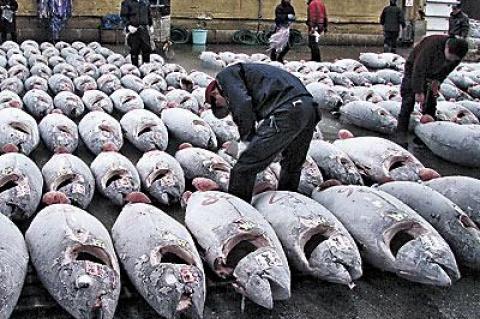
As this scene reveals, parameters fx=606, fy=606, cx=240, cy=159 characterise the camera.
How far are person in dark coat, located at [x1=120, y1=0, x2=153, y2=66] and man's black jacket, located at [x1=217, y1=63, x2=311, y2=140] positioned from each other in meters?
6.02

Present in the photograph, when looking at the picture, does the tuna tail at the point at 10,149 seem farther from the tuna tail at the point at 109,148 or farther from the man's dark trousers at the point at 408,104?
the man's dark trousers at the point at 408,104

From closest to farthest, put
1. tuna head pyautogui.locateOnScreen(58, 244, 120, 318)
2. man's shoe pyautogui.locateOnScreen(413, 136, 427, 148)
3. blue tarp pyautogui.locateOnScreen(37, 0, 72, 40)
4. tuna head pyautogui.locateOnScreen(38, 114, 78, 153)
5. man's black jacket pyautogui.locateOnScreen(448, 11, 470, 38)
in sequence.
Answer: tuna head pyautogui.locateOnScreen(58, 244, 120, 318) → tuna head pyautogui.locateOnScreen(38, 114, 78, 153) → man's shoe pyautogui.locateOnScreen(413, 136, 427, 148) → man's black jacket pyautogui.locateOnScreen(448, 11, 470, 38) → blue tarp pyautogui.locateOnScreen(37, 0, 72, 40)

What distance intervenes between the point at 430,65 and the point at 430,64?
0.01m

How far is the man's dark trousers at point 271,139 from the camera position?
14.1 ft

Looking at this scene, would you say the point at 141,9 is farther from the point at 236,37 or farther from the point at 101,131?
the point at 236,37

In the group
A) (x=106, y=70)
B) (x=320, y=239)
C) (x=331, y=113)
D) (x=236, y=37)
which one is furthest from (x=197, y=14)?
(x=320, y=239)

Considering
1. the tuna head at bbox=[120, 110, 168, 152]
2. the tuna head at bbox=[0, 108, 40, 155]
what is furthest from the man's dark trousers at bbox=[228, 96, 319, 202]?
the tuna head at bbox=[0, 108, 40, 155]

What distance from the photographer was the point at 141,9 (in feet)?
33.6

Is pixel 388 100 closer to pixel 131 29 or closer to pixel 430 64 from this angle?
pixel 430 64

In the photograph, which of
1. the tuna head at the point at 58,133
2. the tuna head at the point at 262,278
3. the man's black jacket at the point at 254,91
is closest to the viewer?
the tuna head at the point at 262,278

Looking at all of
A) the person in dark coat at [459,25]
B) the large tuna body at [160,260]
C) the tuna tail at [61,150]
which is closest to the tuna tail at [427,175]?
the large tuna body at [160,260]

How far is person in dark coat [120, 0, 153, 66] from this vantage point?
1012 cm

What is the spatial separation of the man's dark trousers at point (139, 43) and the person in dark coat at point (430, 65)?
4.86 meters

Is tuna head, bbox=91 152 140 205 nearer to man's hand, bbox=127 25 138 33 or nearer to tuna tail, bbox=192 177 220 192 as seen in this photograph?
tuna tail, bbox=192 177 220 192
